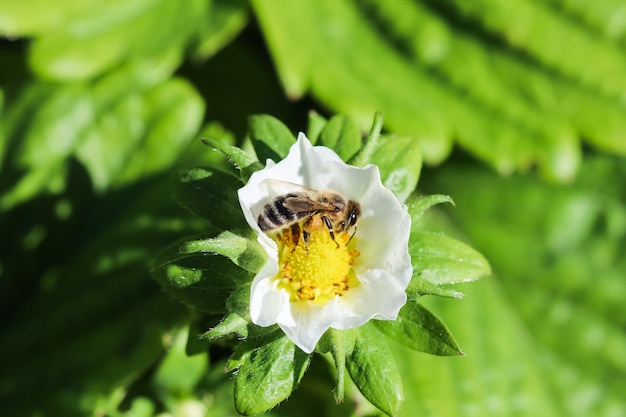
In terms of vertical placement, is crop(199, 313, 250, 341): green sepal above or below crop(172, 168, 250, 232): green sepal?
below

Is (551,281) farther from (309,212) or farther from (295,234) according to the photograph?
(309,212)

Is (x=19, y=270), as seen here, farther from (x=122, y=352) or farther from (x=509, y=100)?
(x=509, y=100)

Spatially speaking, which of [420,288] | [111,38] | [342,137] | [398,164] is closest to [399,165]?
[398,164]

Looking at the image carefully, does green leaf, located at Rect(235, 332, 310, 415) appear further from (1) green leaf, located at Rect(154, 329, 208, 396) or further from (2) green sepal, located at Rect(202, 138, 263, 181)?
(1) green leaf, located at Rect(154, 329, 208, 396)

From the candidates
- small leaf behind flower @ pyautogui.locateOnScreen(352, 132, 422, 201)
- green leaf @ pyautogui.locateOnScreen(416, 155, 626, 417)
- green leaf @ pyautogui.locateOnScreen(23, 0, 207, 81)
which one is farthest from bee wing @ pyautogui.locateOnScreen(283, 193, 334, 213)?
green leaf @ pyautogui.locateOnScreen(23, 0, 207, 81)

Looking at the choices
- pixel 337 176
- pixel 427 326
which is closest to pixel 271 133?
pixel 337 176

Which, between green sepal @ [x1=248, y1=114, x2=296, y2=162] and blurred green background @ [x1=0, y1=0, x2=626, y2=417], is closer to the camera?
green sepal @ [x1=248, y1=114, x2=296, y2=162]

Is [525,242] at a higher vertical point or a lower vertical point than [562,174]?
lower
